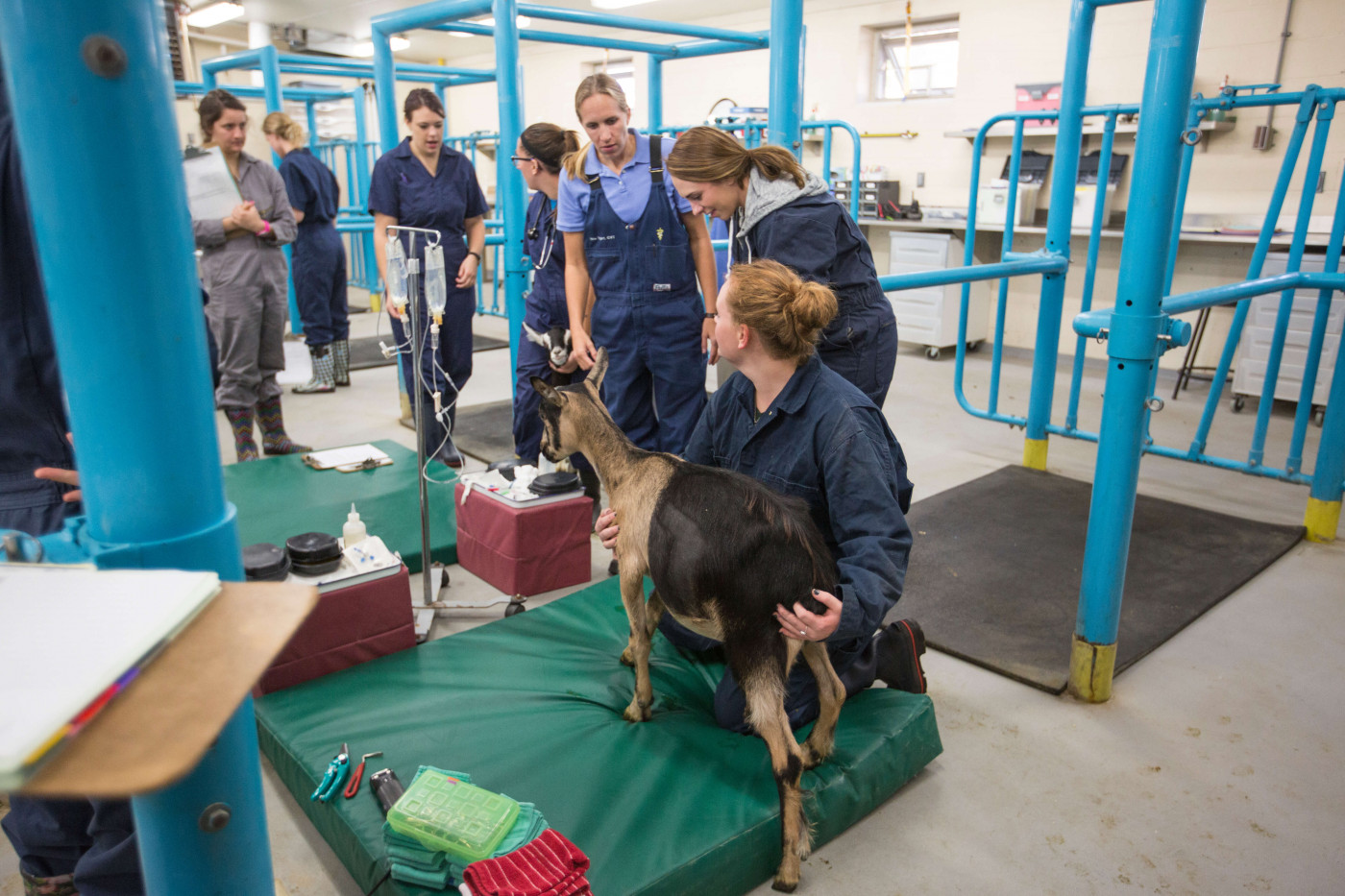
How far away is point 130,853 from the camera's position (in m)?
Answer: 1.40

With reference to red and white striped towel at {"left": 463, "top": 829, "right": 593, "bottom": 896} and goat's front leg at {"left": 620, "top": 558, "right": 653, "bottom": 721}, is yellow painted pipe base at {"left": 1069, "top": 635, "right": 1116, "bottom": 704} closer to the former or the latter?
goat's front leg at {"left": 620, "top": 558, "right": 653, "bottom": 721}

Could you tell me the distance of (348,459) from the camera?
13.4 feet

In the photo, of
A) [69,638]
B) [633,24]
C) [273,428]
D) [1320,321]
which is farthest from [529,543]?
[1320,321]

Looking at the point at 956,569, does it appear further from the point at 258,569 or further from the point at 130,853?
the point at 130,853

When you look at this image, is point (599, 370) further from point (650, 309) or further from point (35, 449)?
point (35, 449)

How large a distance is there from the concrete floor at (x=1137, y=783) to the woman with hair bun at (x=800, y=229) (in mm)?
1040

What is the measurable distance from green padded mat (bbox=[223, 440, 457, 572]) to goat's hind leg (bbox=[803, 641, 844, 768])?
5.93ft

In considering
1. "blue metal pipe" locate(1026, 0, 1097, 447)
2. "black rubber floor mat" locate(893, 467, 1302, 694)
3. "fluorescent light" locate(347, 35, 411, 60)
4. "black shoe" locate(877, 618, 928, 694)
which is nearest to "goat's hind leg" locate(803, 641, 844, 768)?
"black shoe" locate(877, 618, 928, 694)

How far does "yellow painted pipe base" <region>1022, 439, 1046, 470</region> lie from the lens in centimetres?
457

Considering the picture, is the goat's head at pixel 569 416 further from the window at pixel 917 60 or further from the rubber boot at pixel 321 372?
the window at pixel 917 60

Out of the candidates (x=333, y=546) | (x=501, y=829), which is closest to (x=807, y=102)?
(x=333, y=546)

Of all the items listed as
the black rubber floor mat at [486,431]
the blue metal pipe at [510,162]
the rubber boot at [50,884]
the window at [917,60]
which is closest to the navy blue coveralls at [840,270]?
the blue metal pipe at [510,162]

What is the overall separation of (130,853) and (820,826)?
1341mm

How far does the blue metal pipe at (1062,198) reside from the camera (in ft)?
12.5
